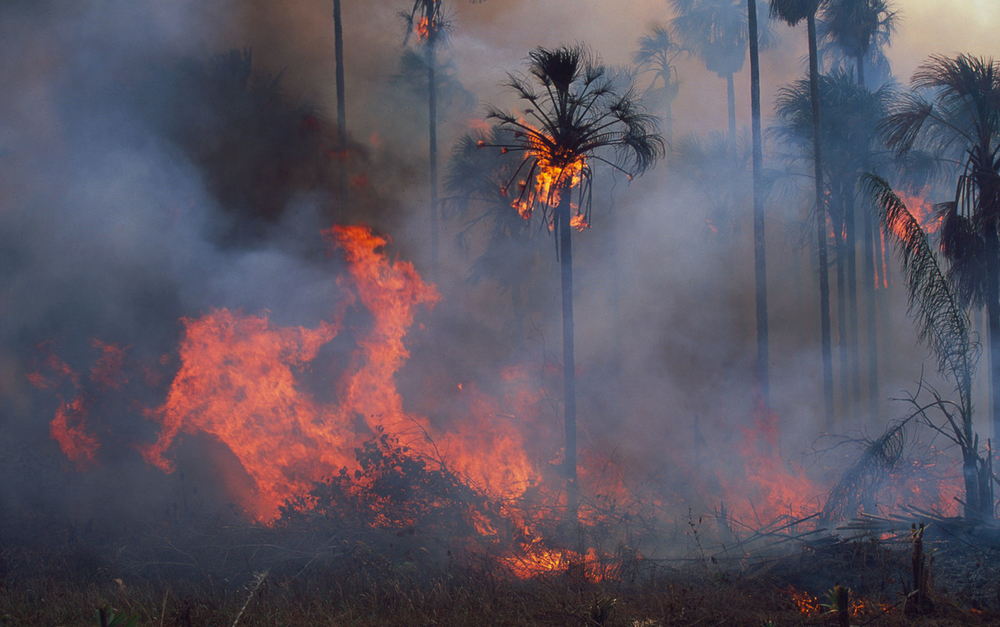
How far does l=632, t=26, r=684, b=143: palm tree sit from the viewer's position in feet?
94.1

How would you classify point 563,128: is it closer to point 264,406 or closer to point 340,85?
point 264,406

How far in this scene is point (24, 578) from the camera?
8547mm

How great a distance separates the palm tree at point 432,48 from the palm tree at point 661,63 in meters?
11.4

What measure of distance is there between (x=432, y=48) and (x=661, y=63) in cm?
1404

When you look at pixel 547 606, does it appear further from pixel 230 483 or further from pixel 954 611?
pixel 230 483

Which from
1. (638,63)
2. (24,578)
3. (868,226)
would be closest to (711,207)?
(868,226)

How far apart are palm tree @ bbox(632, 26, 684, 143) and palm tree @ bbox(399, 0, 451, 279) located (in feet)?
37.5

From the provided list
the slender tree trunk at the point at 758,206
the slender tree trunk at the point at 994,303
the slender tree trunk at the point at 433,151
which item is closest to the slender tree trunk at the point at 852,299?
the slender tree trunk at the point at 758,206

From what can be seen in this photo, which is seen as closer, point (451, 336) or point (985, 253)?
point (985, 253)

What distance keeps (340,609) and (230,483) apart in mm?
6078

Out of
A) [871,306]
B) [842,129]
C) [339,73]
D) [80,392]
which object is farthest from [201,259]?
[871,306]

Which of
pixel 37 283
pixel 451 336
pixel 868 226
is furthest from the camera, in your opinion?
pixel 868 226

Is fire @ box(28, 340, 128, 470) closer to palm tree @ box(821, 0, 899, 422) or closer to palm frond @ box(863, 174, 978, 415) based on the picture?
palm frond @ box(863, 174, 978, 415)

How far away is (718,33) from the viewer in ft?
90.1
